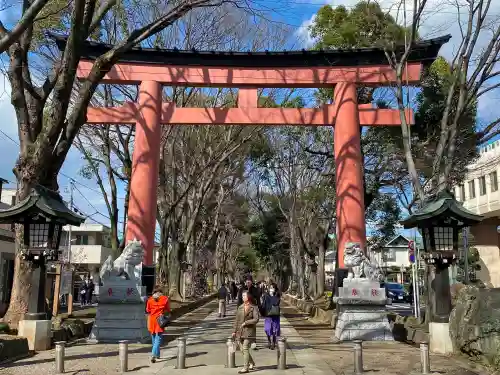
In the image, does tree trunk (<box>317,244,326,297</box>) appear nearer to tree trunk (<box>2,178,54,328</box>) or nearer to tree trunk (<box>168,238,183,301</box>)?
tree trunk (<box>168,238,183,301</box>)

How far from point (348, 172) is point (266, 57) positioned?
4.43m

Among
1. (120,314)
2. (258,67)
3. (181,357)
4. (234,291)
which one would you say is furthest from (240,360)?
(234,291)

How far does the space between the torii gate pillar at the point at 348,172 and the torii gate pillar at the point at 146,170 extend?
5.64 m

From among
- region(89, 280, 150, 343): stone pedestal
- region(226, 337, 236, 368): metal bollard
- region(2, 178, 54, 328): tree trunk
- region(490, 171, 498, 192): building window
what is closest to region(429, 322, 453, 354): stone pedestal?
region(226, 337, 236, 368): metal bollard

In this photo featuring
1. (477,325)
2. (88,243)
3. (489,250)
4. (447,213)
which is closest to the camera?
(477,325)

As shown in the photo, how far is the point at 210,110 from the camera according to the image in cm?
1530

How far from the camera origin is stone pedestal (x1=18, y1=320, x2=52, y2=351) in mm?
10453

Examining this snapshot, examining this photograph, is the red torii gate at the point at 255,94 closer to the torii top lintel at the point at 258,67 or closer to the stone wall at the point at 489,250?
the torii top lintel at the point at 258,67

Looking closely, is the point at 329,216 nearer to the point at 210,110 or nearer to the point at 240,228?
the point at 210,110

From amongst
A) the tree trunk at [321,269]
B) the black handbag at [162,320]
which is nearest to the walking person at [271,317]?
the black handbag at [162,320]

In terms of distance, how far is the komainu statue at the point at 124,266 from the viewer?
12.9 m

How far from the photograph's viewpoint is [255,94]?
51.9ft

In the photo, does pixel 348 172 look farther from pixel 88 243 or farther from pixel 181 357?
pixel 88 243

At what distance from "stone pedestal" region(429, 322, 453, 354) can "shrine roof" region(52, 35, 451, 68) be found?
8381mm
